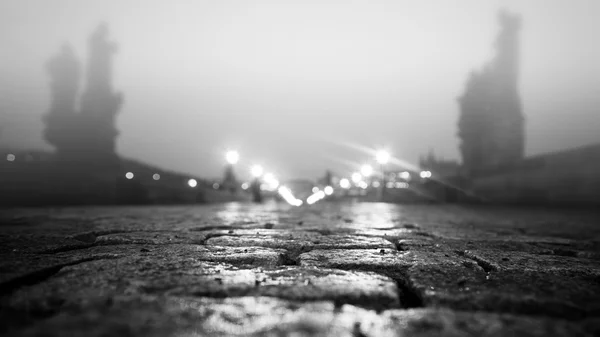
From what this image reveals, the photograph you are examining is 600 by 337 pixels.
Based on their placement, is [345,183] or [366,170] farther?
[345,183]

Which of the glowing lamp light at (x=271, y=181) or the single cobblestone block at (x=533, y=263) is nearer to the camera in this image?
the single cobblestone block at (x=533, y=263)

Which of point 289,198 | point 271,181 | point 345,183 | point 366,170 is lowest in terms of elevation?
point 289,198

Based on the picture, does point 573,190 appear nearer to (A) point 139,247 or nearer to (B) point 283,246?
(B) point 283,246

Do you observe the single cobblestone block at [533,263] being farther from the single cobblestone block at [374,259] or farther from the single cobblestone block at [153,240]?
the single cobblestone block at [153,240]

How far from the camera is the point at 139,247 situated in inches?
111

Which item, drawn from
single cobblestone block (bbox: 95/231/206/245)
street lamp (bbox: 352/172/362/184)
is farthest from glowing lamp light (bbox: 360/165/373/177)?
single cobblestone block (bbox: 95/231/206/245)

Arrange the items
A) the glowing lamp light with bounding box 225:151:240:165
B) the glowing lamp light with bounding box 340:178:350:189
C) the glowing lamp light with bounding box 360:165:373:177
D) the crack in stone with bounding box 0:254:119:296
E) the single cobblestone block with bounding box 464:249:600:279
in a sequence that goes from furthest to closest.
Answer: the glowing lamp light with bounding box 340:178:350:189 → the glowing lamp light with bounding box 360:165:373:177 → the glowing lamp light with bounding box 225:151:240:165 → the single cobblestone block with bounding box 464:249:600:279 → the crack in stone with bounding box 0:254:119:296

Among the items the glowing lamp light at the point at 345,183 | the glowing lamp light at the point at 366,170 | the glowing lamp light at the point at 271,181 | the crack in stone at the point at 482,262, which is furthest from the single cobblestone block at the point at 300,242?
the glowing lamp light at the point at 345,183

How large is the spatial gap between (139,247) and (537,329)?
8.87 ft

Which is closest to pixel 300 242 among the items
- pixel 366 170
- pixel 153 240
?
pixel 153 240

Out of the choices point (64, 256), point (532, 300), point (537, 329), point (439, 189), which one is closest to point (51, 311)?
point (64, 256)

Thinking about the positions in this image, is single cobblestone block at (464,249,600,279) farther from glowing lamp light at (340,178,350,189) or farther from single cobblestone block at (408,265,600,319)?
glowing lamp light at (340,178,350,189)

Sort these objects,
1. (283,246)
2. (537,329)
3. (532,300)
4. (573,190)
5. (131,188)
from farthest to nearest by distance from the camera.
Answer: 1. (131,188)
2. (573,190)
3. (283,246)
4. (532,300)
5. (537,329)

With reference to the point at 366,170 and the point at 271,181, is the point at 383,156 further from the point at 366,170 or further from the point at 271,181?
the point at 271,181
